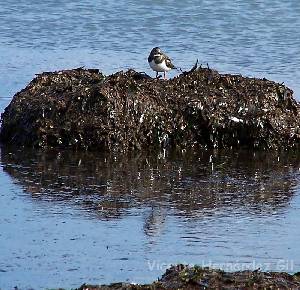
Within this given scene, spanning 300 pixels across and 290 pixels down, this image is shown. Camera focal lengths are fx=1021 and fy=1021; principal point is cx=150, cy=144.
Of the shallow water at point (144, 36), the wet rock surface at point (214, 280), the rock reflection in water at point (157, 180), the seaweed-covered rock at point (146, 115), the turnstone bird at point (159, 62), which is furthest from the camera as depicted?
the shallow water at point (144, 36)

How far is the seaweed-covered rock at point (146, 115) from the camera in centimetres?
991

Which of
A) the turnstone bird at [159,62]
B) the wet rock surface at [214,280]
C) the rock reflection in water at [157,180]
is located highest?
the turnstone bird at [159,62]

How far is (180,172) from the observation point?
9156 mm

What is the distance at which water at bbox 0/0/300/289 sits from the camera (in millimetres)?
6547

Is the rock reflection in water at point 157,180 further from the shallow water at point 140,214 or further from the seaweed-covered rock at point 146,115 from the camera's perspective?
the seaweed-covered rock at point 146,115

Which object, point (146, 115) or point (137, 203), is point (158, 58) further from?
point (137, 203)

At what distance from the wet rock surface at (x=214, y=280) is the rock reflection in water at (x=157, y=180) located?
126 cm

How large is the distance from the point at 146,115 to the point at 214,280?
4.37 m

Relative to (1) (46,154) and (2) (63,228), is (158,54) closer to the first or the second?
(1) (46,154)

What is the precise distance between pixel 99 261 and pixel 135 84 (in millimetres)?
3984

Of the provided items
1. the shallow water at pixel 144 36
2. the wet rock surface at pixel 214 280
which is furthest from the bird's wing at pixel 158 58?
the wet rock surface at pixel 214 280

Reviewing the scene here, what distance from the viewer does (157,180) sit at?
348 inches

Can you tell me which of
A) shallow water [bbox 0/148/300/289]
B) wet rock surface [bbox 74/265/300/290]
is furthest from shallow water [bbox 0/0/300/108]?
wet rock surface [bbox 74/265/300/290]

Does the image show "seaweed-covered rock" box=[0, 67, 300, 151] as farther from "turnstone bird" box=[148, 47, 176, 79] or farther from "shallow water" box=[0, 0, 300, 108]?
"shallow water" box=[0, 0, 300, 108]
